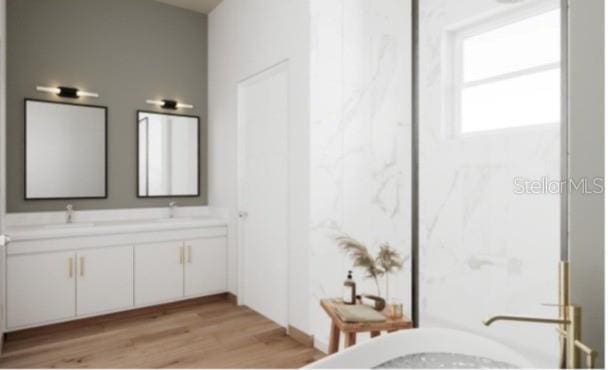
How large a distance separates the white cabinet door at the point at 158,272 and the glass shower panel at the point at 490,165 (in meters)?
2.52

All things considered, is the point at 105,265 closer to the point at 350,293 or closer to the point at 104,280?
the point at 104,280

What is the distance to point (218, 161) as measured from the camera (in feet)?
13.4

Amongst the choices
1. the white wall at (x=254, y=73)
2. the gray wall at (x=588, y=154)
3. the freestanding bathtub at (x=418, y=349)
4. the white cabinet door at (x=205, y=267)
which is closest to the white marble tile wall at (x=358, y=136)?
the white wall at (x=254, y=73)

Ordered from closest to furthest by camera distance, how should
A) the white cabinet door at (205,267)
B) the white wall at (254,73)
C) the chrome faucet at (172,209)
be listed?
the white wall at (254,73), the white cabinet door at (205,267), the chrome faucet at (172,209)

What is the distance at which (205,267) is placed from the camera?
380 centimetres

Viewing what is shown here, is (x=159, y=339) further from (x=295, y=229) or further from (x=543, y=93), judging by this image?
(x=543, y=93)

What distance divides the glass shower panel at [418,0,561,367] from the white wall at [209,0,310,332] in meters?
1.15

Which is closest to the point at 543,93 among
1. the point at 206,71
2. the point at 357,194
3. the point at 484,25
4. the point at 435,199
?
the point at 484,25

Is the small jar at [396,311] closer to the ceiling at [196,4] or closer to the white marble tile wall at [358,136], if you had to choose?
the white marble tile wall at [358,136]

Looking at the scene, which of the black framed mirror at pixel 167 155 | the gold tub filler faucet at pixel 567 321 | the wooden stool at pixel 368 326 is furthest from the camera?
the black framed mirror at pixel 167 155

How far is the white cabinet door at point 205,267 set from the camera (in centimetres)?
370

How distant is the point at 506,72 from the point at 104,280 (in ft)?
10.8

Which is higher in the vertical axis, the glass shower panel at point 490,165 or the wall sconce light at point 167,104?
the wall sconce light at point 167,104

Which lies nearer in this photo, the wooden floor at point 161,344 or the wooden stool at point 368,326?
the wooden stool at point 368,326
